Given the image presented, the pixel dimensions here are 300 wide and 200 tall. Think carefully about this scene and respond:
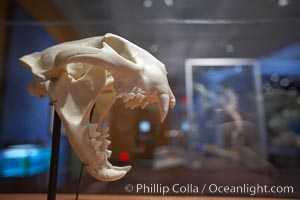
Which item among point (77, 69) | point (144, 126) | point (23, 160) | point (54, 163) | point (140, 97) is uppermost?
point (77, 69)

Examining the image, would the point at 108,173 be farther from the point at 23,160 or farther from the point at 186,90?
the point at 186,90

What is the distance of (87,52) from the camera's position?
745 mm

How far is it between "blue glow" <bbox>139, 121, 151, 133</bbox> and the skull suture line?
77 centimetres

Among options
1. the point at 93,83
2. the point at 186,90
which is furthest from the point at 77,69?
the point at 186,90

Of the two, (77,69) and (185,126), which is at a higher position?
(77,69)

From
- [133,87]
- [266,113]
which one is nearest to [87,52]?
[133,87]

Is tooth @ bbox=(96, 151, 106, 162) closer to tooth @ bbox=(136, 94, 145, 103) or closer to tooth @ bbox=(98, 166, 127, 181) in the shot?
tooth @ bbox=(98, 166, 127, 181)

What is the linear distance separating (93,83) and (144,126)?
0.89m

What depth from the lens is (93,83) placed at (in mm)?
805

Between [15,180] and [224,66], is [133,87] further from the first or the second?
[224,66]

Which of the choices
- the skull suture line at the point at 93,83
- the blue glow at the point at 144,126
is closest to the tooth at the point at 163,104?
the skull suture line at the point at 93,83

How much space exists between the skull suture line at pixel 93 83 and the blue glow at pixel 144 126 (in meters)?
0.77

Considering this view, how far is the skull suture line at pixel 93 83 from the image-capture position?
738 millimetres

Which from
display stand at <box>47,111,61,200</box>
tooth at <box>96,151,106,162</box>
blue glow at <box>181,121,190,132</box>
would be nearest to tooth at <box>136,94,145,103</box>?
tooth at <box>96,151,106,162</box>
